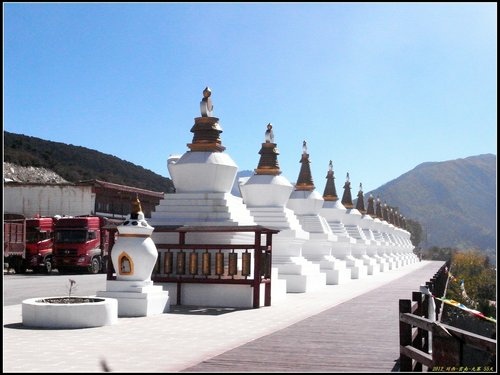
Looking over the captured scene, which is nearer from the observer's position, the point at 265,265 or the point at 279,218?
the point at 265,265

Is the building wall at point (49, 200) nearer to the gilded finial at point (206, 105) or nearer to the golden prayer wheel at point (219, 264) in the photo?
the gilded finial at point (206, 105)

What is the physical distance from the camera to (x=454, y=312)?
67.5 feet

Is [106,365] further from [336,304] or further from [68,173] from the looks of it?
[68,173]

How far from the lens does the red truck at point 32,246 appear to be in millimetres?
33594

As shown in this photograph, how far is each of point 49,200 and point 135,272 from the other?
102 feet

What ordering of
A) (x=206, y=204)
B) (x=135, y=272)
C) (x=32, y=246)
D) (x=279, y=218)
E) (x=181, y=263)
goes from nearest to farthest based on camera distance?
(x=135, y=272) < (x=181, y=263) < (x=206, y=204) < (x=279, y=218) < (x=32, y=246)

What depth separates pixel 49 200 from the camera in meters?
44.9

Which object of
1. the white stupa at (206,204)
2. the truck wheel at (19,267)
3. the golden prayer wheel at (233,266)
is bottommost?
the truck wheel at (19,267)

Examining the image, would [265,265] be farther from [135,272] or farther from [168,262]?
[135,272]

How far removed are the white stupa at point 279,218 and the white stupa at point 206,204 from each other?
3.38m

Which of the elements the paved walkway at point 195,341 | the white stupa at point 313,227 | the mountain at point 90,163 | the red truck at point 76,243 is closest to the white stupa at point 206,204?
the paved walkway at point 195,341

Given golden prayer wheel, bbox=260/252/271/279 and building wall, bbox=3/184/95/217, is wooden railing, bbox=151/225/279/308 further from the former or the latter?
building wall, bbox=3/184/95/217

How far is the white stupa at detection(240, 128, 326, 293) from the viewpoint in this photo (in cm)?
2339

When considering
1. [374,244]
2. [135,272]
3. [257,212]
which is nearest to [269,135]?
[257,212]
